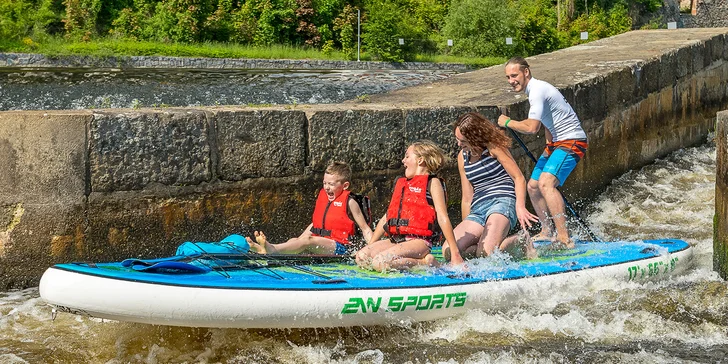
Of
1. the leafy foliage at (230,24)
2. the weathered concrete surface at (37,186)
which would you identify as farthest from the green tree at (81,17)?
the weathered concrete surface at (37,186)

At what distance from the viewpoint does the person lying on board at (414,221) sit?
5.82 metres

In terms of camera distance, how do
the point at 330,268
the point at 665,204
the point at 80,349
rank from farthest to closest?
the point at 665,204
the point at 330,268
the point at 80,349

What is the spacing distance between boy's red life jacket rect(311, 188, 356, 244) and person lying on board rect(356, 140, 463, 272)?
0.32 m

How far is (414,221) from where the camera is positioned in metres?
5.98

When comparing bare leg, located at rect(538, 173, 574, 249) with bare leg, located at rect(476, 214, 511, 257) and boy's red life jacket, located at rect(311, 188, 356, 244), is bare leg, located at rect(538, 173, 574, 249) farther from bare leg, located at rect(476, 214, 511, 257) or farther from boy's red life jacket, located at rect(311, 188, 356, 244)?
boy's red life jacket, located at rect(311, 188, 356, 244)

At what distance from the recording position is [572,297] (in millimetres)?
6102

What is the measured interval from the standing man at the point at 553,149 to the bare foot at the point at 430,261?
4.54 ft

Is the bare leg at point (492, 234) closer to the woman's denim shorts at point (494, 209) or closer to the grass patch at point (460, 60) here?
the woman's denim shorts at point (494, 209)

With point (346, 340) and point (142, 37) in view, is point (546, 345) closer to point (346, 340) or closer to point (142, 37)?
point (346, 340)

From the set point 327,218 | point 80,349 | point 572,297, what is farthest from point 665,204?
point 80,349

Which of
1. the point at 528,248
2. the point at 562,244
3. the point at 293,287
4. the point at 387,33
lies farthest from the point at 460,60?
the point at 293,287

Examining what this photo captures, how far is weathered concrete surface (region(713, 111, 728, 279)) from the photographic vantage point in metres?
6.50

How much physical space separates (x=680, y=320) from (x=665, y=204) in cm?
435

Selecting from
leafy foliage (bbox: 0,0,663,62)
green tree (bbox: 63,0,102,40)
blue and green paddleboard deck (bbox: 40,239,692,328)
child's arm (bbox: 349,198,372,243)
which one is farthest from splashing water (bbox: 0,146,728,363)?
green tree (bbox: 63,0,102,40)
